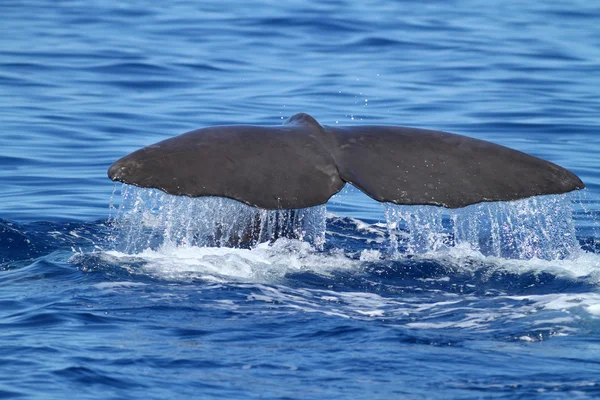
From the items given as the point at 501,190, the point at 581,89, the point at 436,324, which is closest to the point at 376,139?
the point at 501,190

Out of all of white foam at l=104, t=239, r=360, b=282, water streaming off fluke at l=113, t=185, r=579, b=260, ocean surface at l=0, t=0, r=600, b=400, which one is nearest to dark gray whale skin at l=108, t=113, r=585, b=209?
water streaming off fluke at l=113, t=185, r=579, b=260

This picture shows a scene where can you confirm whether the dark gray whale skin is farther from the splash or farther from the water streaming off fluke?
the splash

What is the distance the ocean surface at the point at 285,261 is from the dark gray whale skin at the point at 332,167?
0.45 meters

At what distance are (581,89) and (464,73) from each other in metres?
2.23

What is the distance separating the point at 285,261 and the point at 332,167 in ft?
3.40

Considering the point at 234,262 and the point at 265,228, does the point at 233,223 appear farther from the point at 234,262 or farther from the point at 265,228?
the point at 234,262

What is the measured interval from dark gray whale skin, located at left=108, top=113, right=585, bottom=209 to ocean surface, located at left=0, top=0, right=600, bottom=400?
0.45 m

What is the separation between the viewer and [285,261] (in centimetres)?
648

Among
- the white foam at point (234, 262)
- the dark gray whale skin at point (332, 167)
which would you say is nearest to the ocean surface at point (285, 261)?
the white foam at point (234, 262)

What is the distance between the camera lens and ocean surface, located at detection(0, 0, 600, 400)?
4.69 meters

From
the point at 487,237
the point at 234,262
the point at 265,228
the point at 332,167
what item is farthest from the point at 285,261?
the point at 487,237

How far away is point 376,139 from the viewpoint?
598cm

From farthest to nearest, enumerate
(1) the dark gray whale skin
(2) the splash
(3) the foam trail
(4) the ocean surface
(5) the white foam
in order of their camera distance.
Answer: (2) the splash → (3) the foam trail → (5) the white foam → (1) the dark gray whale skin → (4) the ocean surface

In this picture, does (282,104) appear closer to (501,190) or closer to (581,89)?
(581,89)
